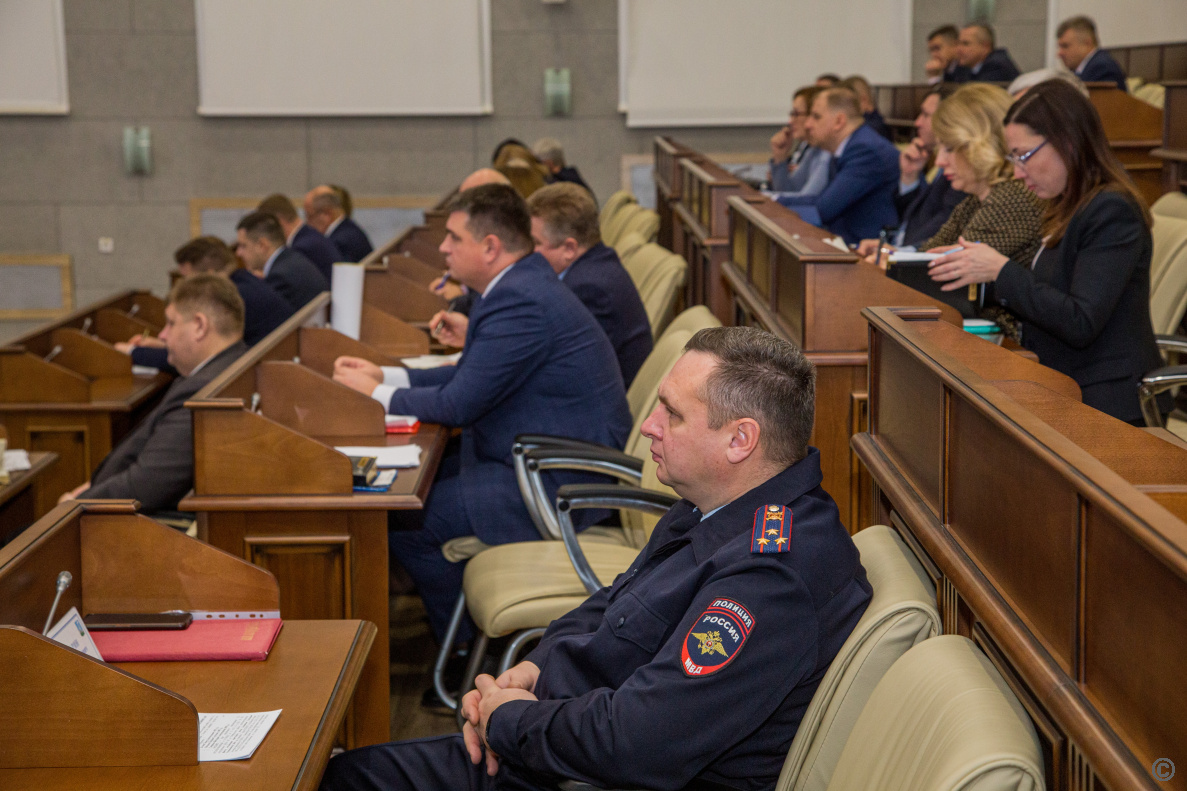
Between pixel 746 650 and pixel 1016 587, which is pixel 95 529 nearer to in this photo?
pixel 746 650

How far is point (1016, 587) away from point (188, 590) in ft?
4.28

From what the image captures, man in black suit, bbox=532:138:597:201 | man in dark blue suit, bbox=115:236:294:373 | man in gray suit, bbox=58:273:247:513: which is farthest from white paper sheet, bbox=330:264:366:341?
man in black suit, bbox=532:138:597:201

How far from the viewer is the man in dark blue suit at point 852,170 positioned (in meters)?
5.07

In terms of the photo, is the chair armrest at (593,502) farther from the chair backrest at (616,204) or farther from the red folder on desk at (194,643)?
the chair backrest at (616,204)

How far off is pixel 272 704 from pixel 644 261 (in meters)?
3.68

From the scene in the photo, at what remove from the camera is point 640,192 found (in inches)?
403

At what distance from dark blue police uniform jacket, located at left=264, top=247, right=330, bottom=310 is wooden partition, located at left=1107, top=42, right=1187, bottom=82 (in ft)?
15.6

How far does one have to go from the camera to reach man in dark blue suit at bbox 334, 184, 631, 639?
10.5ft

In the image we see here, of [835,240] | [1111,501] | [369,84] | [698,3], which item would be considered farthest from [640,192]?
[1111,501]

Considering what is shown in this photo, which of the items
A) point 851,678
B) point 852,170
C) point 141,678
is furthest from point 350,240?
point 851,678

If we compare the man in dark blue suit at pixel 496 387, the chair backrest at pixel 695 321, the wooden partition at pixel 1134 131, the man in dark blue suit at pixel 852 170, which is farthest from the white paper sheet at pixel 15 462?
the wooden partition at pixel 1134 131

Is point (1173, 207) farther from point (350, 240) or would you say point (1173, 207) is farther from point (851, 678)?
point (350, 240)

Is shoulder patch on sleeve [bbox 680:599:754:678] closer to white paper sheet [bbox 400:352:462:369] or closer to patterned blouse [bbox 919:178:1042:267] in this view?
patterned blouse [bbox 919:178:1042:267]

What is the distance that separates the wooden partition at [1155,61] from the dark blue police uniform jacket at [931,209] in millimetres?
3379
